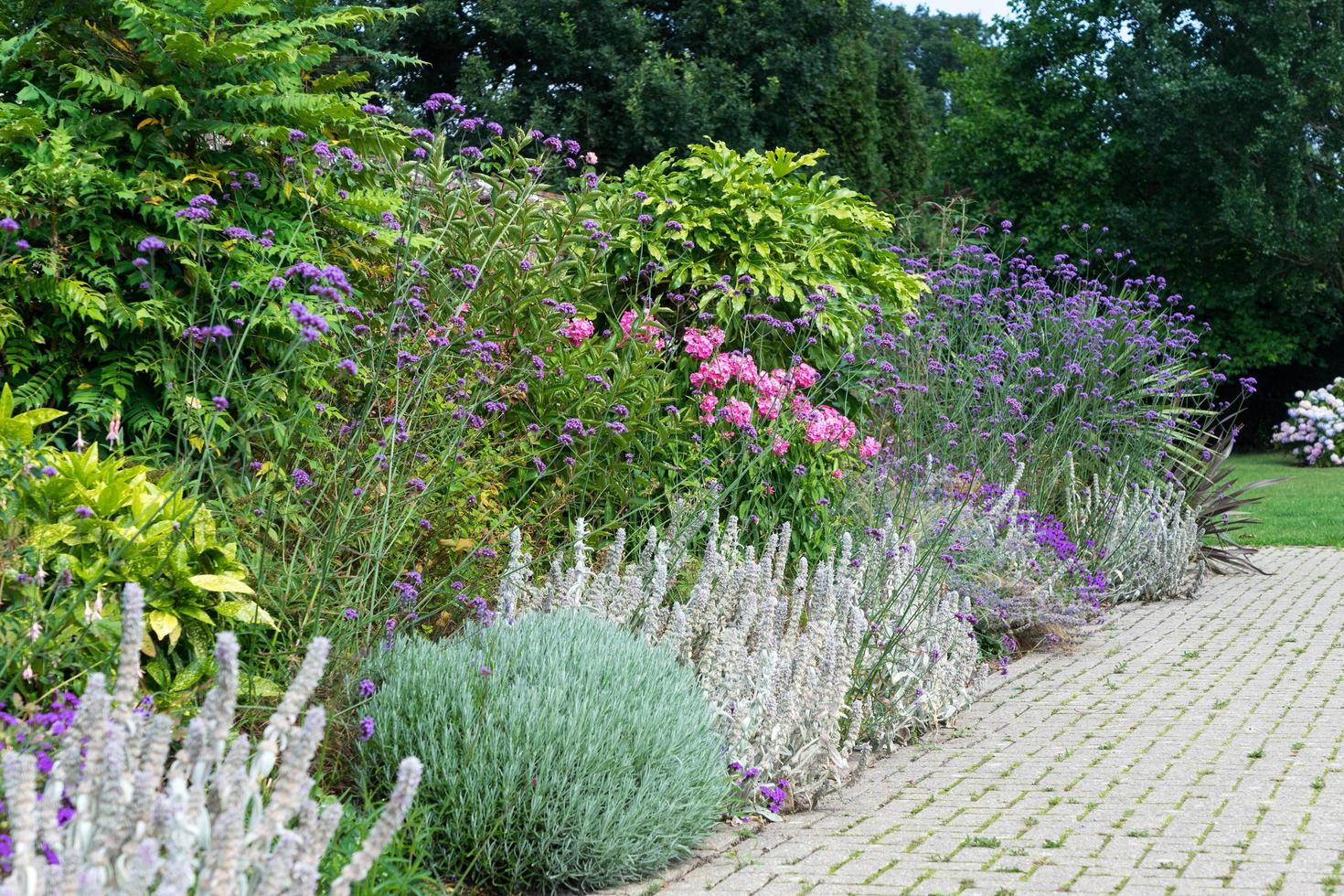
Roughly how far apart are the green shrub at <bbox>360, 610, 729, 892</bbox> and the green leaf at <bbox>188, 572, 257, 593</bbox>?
546 millimetres

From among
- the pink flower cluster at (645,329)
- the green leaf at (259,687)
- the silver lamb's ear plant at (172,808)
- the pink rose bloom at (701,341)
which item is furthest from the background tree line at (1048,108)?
the silver lamb's ear plant at (172,808)

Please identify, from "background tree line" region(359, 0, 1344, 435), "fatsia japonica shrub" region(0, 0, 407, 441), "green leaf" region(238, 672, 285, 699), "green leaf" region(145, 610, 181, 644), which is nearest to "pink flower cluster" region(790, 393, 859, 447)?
"fatsia japonica shrub" region(0, 0, 407, 441)

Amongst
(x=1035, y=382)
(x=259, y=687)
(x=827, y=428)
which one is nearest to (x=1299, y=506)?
(x=1035, y=382)

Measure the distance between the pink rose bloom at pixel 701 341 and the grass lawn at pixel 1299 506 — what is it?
6210 mm

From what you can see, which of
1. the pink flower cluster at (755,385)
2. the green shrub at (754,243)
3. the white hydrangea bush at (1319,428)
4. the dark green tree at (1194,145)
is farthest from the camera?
the dark green tree at (1194,145)

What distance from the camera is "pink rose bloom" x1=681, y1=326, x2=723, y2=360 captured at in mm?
6848

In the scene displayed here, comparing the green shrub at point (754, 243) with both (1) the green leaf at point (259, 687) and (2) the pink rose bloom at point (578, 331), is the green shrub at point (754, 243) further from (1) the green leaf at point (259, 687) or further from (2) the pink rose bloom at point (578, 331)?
(1) the green leaf at point (259, 687)

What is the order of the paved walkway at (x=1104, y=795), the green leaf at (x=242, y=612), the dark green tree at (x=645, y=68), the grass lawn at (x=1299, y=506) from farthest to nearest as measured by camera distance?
the dark green tree at (x=645, y=68) < the grass lawn at (x=1299, y=506) < the paved walkway at (x=1104, y=795) < the green leaf at (x=242, y=612)

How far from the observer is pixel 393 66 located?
75.4 feet

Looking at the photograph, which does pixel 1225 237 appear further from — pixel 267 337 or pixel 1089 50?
pixel 267 337

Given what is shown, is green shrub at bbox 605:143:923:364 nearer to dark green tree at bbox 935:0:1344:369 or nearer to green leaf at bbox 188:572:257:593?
green leaf at bbox 188:572:257:593

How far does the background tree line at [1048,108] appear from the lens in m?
22.1

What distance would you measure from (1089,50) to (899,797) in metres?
29.1

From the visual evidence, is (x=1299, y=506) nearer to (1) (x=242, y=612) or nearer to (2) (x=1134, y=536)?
(2) (x=1134, y=536)
